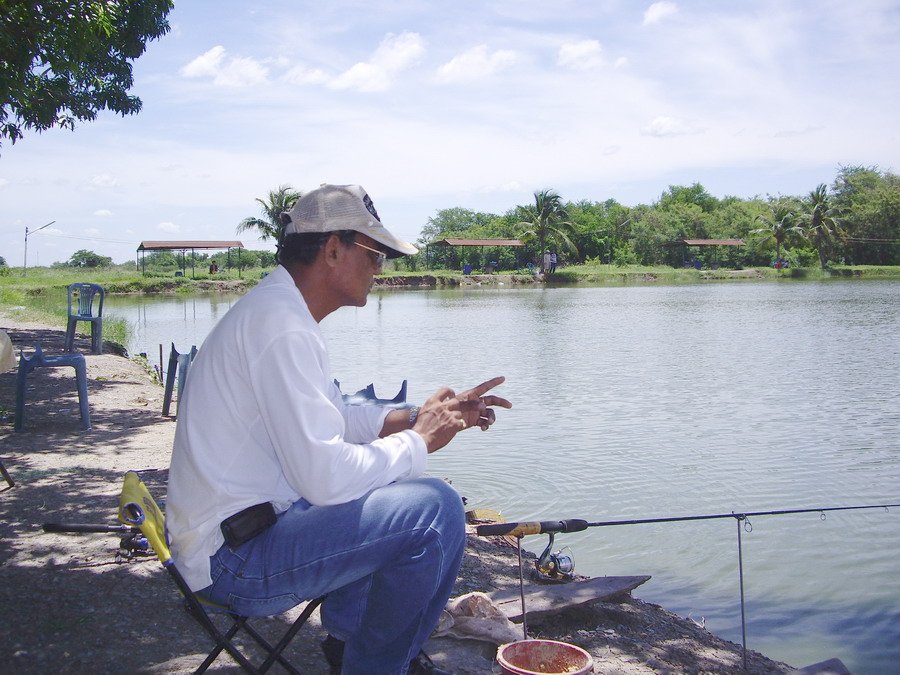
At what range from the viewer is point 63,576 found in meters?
3.63

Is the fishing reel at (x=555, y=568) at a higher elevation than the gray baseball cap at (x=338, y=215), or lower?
lower

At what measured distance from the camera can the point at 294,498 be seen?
2111 millimetres

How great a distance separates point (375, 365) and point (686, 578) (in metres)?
11.2

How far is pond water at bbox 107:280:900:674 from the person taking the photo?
5.06 m

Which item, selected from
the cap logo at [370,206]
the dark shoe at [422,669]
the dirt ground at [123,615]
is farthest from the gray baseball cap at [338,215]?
the dirt ground at [123,615]

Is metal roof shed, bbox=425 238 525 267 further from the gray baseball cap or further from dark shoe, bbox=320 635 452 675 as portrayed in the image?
the gray baseball cap

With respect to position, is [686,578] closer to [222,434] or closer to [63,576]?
[63,576]

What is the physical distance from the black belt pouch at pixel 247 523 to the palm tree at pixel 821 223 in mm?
72421

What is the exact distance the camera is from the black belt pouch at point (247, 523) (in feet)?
6.50

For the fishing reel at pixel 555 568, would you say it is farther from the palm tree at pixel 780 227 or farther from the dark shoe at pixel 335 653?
the palm tree at pixel 780 227

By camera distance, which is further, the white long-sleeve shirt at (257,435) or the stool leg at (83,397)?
the stool leg at (83,397)

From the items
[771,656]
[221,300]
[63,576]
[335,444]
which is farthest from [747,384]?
[221,300]

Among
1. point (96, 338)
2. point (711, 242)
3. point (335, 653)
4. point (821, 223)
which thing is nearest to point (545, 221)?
point (711, 242)

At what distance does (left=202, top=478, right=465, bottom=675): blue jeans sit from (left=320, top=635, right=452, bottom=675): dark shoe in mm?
312
